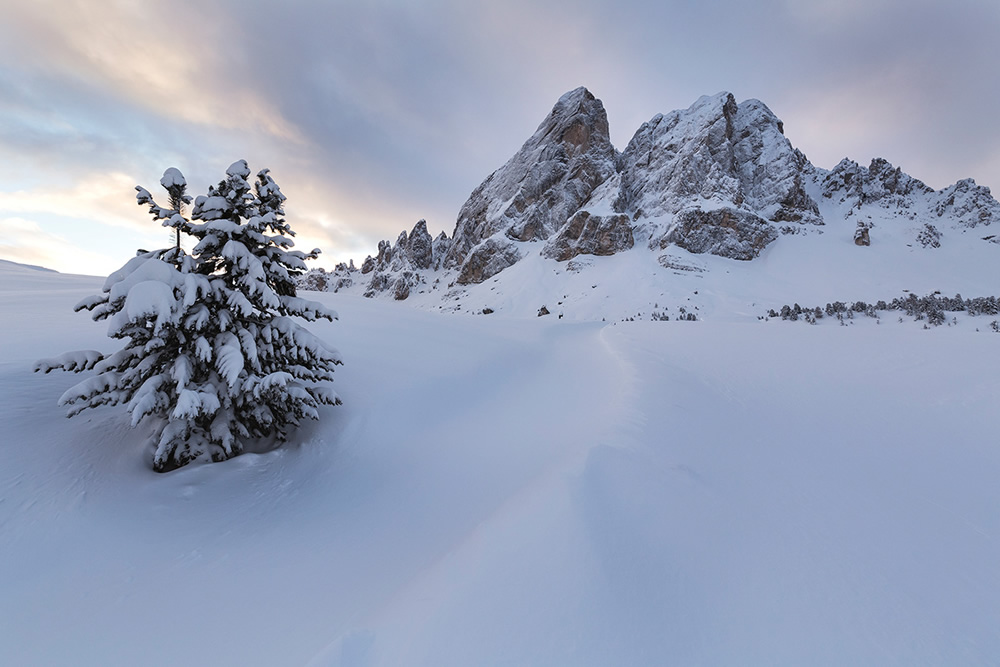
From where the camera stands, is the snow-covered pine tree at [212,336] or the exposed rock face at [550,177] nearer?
the snow-covered pine tree at [212,336]

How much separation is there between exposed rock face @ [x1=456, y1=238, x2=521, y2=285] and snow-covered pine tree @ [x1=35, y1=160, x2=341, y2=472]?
3842 cm

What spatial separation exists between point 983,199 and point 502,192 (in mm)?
53823

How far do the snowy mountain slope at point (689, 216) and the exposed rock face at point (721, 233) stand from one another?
0.12 m

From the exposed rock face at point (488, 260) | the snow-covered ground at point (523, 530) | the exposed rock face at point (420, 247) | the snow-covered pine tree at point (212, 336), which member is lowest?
the snow-covered ground at point (523, 530)

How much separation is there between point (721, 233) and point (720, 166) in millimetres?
11682

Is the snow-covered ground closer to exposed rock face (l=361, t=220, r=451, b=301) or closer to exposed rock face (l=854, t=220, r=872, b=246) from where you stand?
exposed rock face (l=854, t=220, r=872, b=246)

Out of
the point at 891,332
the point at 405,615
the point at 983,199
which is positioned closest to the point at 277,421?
the point at 405,615

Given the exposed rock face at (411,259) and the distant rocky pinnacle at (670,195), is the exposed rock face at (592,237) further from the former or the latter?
the exposed rock face at (411,259)

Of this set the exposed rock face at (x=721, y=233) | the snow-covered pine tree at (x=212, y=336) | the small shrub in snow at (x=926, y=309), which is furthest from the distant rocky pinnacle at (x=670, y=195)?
the snow-covered pine tree at (x=212, y=336)

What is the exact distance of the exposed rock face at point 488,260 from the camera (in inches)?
1681

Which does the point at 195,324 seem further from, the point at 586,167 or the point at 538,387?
the point at 586,167

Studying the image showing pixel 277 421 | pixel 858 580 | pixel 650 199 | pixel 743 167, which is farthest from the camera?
pixel 743 167

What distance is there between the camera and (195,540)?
2.97 meters

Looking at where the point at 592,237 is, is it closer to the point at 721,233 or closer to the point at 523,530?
the point at 721,233
